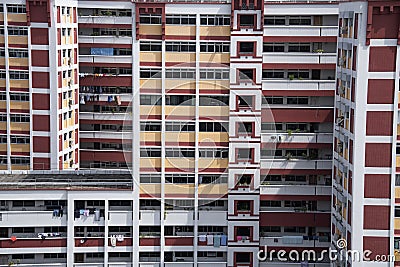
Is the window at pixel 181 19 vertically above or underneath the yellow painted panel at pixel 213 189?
above

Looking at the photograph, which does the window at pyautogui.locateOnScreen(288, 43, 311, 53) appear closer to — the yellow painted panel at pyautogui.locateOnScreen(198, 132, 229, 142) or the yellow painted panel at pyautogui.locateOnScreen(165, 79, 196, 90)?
the yellow painted panel at pyautogui.locateOnScreen(165, 79, 196, 90)

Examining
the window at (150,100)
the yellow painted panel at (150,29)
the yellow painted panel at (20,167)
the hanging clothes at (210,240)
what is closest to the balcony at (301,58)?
the yellow painted panel at (150,29)

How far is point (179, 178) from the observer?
31.5m

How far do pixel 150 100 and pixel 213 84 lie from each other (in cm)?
249

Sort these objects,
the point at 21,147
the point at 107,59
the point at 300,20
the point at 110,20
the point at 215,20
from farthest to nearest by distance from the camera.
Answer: the point at 107,59
the point at 110,20
the point at 21,147
the point at 300,20
the point at 215,20

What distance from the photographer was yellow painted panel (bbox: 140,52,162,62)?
104 feet

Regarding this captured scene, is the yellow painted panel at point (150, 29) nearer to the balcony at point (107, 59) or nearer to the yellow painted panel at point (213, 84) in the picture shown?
the yellow painted panel at point (213, 84)

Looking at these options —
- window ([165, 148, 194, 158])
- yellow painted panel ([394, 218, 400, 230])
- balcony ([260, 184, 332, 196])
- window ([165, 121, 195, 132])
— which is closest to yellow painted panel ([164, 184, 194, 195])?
window ([165, 148, 194, 158])

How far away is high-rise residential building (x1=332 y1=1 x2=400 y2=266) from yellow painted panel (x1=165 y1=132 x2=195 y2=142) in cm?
751

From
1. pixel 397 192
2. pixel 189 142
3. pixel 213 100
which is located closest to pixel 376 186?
pixel 397 192

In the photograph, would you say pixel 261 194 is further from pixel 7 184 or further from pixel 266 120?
pixel 7 184

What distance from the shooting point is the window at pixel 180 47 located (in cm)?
3156

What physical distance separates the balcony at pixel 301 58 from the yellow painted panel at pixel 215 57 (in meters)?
2.28

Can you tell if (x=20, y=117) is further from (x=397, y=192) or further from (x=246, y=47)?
(x=397, y=192)
